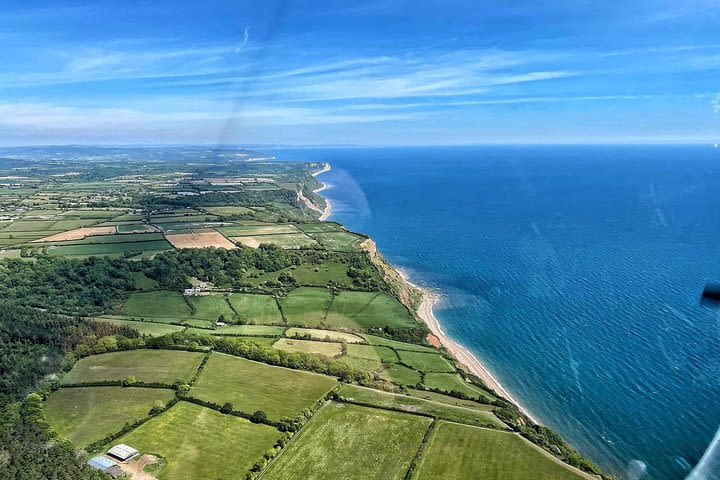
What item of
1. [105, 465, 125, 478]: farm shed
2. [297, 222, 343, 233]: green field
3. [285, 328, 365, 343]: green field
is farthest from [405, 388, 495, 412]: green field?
[297, 222, 343, 233]: green field

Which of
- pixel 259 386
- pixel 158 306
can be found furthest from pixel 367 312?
pixel 158 306

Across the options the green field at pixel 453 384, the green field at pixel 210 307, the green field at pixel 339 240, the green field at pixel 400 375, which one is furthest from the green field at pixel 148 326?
the green field at pixel 339 240

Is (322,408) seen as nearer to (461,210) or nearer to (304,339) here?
(304,339)

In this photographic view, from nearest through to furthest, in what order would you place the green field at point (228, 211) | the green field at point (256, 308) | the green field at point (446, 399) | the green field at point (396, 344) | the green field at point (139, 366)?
the green field at point (446, 399) < the green field at point (139, 366) < the green field at point (396, 344) < the green field at point (256, 308) < the green field at point (228, 211)

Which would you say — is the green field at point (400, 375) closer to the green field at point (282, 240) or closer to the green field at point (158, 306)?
the green field at point (158, 306)

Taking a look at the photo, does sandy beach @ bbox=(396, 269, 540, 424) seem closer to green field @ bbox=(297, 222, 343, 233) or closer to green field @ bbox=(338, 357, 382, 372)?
green field @ bbox=(338, 357, 382, 372)

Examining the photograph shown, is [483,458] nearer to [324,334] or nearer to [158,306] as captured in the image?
[324,334]

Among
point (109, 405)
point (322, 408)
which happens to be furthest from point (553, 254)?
point (109, 405)

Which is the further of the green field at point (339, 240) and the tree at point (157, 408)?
the green field at point (339, 240)
